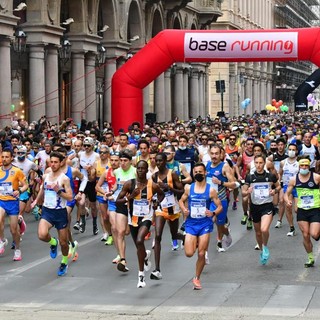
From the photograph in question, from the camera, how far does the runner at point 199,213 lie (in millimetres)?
12281

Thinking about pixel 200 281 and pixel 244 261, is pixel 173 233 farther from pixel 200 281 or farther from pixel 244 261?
pixel 200 281

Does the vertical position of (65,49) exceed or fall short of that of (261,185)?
it exceeds it

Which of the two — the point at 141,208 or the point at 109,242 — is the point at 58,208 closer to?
the point at 141,208

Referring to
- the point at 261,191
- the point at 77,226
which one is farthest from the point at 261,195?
the point at 77,226

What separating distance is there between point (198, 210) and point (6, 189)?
3.48m

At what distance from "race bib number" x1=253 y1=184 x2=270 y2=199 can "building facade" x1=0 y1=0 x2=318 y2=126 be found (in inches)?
643

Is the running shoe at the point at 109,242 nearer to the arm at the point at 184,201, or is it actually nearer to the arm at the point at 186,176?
the arm at the point at 186,176

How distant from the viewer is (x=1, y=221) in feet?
47.1

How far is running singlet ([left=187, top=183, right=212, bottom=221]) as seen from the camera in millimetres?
12383

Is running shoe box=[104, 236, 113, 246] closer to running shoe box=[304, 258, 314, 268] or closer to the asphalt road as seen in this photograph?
the asphalt road

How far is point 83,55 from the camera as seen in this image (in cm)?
3822

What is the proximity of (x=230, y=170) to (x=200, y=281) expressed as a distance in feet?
11.5

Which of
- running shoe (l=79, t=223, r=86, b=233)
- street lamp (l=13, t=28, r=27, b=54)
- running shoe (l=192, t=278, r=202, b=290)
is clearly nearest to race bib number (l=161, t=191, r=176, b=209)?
running shoe (l=192, t=278, r=202, b=290)

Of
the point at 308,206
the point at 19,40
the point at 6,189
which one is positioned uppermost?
the point at 19,40
